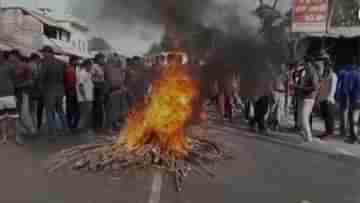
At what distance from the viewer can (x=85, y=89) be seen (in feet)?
30.5

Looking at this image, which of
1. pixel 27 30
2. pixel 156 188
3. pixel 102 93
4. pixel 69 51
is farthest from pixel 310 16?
pixel 27 30

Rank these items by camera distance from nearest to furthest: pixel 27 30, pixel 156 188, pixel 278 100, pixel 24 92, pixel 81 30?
pixel 156 188 < pixel 24 92 < pixel 81 30 < pixel 278 100 < pixel 27 30

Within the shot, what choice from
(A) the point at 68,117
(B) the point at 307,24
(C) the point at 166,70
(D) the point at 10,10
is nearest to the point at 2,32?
(D) the point at 10,10

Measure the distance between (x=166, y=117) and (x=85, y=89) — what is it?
3.17 meters

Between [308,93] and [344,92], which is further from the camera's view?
[344,92]

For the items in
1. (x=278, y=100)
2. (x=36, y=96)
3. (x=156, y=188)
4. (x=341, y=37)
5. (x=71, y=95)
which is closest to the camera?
(x=156, y=188)

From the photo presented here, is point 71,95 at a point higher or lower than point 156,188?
higher

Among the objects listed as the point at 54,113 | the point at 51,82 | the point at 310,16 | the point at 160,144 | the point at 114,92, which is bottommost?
the point at 160,144

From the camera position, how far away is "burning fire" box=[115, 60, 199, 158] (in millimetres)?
6559

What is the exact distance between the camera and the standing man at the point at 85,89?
9.30m

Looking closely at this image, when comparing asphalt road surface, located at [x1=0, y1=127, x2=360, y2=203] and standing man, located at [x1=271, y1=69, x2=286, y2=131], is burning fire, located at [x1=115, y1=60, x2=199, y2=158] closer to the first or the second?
asphalt road surface, located at [x1=0, y1=127, x2=360, y2=203]

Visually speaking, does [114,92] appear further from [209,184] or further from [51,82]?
[209,184]

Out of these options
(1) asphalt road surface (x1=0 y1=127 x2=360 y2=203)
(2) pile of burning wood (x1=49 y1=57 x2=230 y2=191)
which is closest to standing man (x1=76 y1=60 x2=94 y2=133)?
(1) asphalt road surface (x1=0 y1=127 x2=360 y2=203)

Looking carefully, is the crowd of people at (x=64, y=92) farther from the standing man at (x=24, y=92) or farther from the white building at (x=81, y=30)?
the white building at (x=81, y=30)
